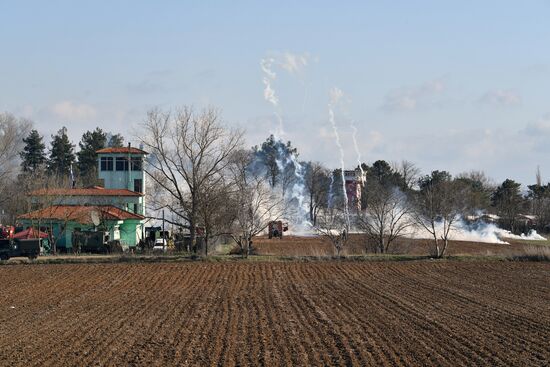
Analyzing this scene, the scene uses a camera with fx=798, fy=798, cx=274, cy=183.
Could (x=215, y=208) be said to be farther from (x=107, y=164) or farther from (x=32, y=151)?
(x=32, y=151)

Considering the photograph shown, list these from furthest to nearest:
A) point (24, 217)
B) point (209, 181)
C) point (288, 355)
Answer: point (24, 217)
point (209, 181)
point (288, 355)

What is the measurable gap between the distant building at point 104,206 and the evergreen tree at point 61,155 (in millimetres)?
32977

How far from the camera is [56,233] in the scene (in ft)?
206

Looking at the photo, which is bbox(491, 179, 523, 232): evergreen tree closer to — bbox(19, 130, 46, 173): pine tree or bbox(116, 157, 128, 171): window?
bbox(116, 157, 128, 171): window

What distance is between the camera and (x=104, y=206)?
6694 cm

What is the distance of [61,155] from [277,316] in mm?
90094

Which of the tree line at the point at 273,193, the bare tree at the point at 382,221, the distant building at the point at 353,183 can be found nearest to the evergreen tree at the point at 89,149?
the tree line at the point at 273,193

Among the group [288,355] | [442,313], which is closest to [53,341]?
[288,355]

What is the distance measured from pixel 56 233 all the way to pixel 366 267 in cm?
2908

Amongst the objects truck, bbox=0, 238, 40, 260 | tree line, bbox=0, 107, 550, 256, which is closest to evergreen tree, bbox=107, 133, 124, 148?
tree line, bbox=0, 107, 550, 256

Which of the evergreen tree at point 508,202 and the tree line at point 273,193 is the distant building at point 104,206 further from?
the evergreen tree at point 508,202

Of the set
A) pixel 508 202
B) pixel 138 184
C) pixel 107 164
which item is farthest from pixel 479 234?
pixel 107 164

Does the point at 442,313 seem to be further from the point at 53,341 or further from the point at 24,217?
the point at 24,217

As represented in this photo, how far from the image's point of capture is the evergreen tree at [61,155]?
108 metres
